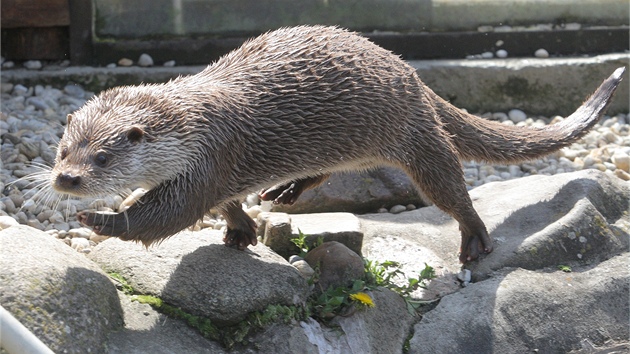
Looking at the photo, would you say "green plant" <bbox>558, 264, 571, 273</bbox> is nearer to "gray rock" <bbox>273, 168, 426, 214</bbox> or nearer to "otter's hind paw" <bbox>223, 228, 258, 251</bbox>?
"gray rock" <bbox>273, 168, 426, 214</bbox>

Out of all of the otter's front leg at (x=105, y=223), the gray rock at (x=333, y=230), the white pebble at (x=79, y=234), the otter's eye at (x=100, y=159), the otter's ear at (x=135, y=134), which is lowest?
the white pebble at (x=79, y=234)

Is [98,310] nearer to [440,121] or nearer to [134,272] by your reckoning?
[134,272]

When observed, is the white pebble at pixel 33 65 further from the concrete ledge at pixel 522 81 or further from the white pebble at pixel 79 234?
the concrete ledge at pixel 522 81

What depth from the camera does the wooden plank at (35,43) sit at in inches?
211

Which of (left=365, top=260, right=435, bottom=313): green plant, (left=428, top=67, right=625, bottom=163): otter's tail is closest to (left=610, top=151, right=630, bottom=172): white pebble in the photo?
(left=428, top=67, right=625, bottom=163): otter's tail

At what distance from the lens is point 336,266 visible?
3340 millimetres

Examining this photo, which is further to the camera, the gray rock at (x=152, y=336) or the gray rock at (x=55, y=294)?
the gray rock at (x=152, y=336)

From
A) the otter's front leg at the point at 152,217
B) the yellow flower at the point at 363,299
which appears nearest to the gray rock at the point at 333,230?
the yellow flower at the point at 363,299

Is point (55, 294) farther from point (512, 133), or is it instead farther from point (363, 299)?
point (512, 133)

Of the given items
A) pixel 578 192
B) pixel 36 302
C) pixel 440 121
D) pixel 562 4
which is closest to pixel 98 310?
pixel 36 302

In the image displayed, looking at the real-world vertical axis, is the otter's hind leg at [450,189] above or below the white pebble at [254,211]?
above

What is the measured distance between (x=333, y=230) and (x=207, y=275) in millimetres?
703

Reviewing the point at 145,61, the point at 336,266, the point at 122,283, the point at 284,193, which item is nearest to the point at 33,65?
the point at 145,61

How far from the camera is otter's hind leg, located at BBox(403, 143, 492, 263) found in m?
3.47
